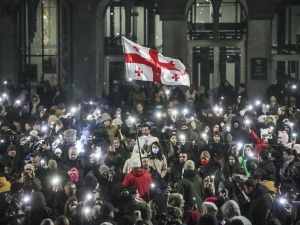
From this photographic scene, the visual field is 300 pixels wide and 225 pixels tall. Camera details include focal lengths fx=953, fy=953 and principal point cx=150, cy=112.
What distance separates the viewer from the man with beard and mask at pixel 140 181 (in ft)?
52.1

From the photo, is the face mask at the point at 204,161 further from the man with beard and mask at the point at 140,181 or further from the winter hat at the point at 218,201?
the winter hat at the point at 218,201

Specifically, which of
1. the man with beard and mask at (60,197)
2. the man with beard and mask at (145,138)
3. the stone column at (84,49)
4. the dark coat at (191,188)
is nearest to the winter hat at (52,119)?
the man with beard and mask at (145,138)

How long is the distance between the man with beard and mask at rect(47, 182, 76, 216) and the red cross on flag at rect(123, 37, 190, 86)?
3.12 metres

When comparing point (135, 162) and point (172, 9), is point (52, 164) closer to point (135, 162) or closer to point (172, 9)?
point (135, 162)

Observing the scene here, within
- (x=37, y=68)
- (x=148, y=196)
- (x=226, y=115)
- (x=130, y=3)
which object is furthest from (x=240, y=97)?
(x=148, y=196)

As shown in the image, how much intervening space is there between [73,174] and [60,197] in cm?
129

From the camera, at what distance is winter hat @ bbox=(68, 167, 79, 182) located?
16.4 metres

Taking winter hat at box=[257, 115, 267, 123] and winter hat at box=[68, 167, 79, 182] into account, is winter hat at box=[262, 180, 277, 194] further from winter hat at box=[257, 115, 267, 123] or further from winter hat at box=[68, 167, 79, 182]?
winter hat at box=[257, 115, 267, 123]

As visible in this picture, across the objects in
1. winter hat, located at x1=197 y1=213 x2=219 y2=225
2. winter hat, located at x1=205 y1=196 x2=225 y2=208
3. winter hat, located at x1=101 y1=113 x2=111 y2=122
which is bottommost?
winter hat, located at x1=205 y1=196 x2=225 y2=208

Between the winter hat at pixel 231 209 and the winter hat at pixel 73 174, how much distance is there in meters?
3.60

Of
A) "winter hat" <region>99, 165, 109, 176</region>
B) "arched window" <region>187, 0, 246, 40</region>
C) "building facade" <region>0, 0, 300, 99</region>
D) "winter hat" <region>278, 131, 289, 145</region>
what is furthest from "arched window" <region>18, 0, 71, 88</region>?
"winter hat" <region>99, 165, 109, 176</region>

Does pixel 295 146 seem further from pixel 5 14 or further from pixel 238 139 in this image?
pixel 5 14

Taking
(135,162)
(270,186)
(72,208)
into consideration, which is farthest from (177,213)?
(135,162)

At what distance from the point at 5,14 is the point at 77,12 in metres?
2.41
